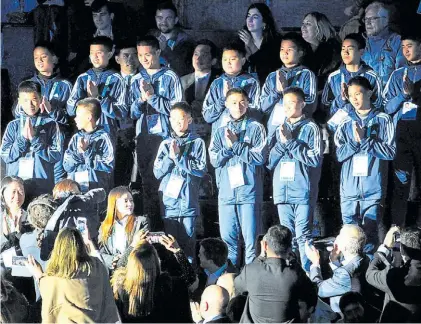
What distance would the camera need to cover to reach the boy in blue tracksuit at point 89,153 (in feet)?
20.9

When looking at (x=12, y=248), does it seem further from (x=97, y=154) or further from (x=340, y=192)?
(x=340, y=192)

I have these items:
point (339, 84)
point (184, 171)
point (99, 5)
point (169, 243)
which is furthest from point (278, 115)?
point (99, 5)

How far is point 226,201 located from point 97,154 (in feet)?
3.20

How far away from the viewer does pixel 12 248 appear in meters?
5.96

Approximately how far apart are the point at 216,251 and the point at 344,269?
0.84 metres

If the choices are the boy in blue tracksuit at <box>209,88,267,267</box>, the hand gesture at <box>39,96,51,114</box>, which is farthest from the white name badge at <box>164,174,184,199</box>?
the hand gesture at <box>39,96,51,114</box>

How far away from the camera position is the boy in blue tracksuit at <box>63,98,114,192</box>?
20.9 ft

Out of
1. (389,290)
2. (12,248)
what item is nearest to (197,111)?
(12,248)

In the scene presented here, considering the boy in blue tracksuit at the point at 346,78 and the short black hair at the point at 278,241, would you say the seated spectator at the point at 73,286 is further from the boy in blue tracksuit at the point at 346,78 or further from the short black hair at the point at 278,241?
the boy in blue tracksuit at the point at 346,78

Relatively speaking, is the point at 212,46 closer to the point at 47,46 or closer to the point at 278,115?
the point at 278,115

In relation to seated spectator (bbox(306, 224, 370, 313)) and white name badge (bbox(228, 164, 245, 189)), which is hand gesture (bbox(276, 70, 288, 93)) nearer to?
white name badge (bbox(228, 164, 245, 189))

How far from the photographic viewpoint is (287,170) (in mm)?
6238

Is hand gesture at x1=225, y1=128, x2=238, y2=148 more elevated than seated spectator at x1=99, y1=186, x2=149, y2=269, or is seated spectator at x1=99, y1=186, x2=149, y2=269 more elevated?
hand gesture at x1=225, y1=128, x2=238, y2=148

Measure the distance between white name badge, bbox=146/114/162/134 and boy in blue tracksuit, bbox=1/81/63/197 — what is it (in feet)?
2.10
